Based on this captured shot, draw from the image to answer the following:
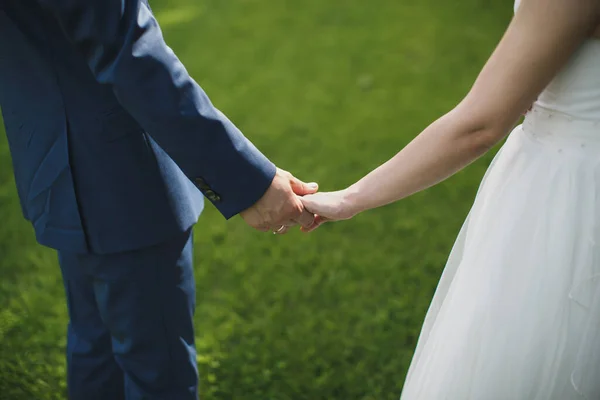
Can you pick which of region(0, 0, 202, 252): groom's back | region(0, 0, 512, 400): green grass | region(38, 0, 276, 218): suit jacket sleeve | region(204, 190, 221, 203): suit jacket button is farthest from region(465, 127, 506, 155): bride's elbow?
region(0, 0, 512, 400): green grass

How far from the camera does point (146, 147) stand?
204cm

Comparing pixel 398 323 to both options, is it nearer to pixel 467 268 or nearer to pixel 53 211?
pixel 467 268

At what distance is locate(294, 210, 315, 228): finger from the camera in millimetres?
2361

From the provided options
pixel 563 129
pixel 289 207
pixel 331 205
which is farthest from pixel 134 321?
pixel 563 129

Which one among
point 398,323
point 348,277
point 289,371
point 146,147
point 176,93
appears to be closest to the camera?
point 176,93

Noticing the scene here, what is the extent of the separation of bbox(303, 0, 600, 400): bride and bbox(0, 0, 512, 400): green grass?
3.65 ft

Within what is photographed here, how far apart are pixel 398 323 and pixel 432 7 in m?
3.75

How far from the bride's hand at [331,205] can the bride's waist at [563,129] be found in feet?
1.82

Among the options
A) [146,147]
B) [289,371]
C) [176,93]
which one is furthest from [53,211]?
[289,371]

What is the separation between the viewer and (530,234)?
1.83 metres

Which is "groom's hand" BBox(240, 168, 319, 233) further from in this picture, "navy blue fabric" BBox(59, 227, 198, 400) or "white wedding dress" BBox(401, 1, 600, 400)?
"white wedding dress" BBox(401, 1, 600, 400)

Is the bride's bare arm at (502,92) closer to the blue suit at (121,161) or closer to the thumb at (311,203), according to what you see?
the thumb at (311,203)

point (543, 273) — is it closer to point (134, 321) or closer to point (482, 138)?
point (482, 138)

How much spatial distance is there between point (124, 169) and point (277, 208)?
0.43 m
